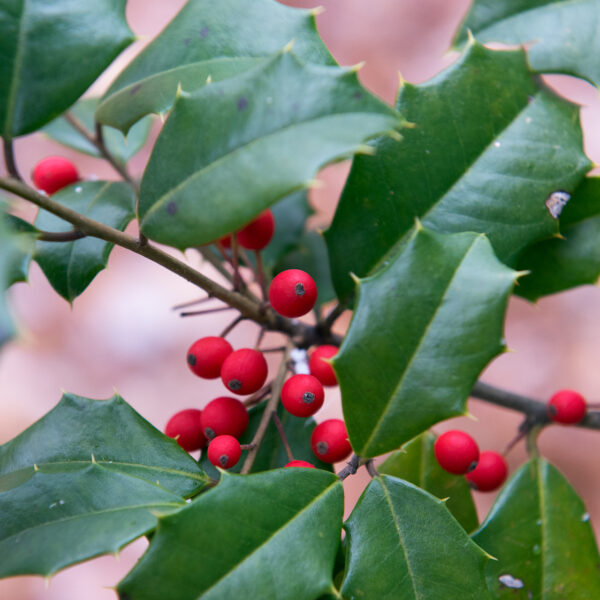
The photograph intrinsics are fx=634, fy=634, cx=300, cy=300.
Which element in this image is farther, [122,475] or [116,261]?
[116,261]

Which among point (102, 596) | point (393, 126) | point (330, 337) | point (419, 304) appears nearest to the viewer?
point (393, 126)

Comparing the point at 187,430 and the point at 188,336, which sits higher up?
the point at 187,430

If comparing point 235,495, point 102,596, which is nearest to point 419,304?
point 235,495

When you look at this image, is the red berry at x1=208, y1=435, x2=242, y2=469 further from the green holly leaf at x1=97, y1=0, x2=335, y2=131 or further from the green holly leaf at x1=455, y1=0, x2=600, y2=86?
the green holly leaf at x1=455, y1=0, x2=600, y2=86

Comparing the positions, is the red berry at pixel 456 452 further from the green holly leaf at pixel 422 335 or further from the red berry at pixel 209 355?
the red berry at pixel 209 355

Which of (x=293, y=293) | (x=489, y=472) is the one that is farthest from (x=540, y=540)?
(x=293, y=293)

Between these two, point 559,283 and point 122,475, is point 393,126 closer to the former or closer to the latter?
point 122,475

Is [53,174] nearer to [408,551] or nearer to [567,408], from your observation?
[408,551]
